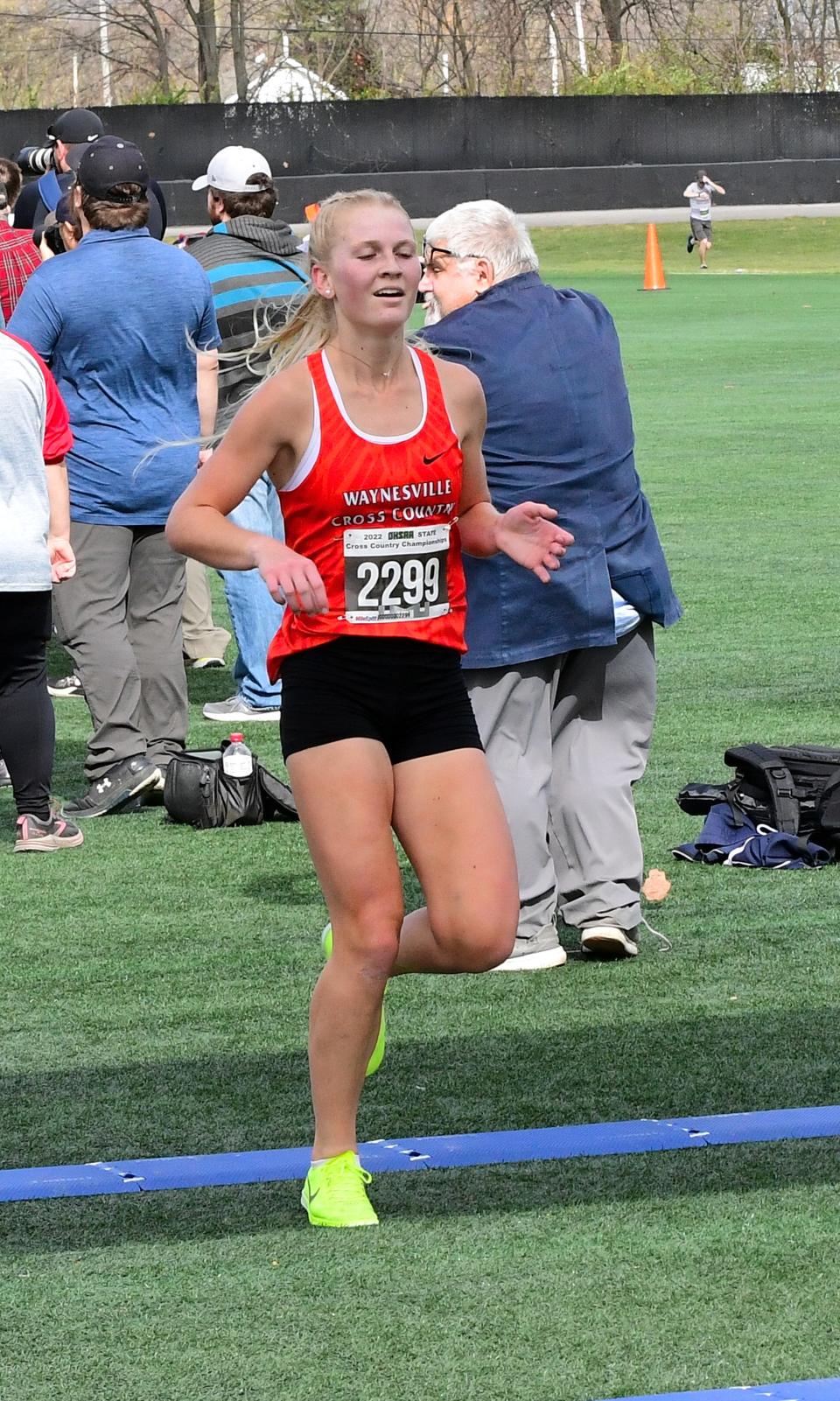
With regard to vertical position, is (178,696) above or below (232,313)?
below

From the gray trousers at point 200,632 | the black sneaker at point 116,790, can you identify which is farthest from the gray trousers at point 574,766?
the gray trousers at point 200,632

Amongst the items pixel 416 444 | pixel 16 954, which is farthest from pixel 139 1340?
pixel 16 954

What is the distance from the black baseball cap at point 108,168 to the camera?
22.6ft

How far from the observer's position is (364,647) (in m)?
3.64

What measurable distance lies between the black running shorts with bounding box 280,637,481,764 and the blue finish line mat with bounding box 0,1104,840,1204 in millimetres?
849

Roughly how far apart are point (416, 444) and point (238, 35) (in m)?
64.1

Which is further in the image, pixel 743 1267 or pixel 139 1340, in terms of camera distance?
pixel 743 1267

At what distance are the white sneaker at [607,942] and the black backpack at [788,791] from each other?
43.8 inches

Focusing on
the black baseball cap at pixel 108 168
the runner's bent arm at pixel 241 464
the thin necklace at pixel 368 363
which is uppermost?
the black baseball cap at pixel 108 168

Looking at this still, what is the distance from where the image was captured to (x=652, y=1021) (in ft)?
16.1

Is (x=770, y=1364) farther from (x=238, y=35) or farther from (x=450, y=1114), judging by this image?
(x=238, y=35)

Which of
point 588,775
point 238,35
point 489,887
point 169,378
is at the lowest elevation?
point 588,775

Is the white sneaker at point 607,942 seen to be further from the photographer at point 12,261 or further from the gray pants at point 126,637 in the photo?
the photographer at point 12,261

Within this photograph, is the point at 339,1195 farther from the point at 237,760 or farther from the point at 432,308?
the point at 237,760
